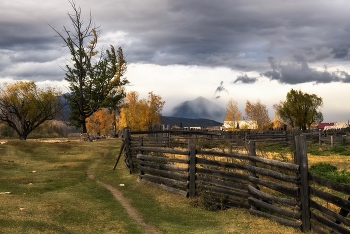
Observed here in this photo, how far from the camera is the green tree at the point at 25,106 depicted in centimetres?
7044

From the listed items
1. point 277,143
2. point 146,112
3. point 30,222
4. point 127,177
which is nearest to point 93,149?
point 127,177

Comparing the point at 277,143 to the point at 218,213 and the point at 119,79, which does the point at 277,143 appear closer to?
the point at 119,79

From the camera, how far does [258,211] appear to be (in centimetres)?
1130

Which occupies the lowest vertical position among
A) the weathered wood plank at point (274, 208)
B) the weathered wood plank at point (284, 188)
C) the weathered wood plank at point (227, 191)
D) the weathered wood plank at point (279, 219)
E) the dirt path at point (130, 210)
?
the dirt path at point (130, 210)

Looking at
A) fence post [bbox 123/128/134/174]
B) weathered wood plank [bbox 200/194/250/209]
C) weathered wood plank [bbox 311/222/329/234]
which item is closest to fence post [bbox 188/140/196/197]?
weathered wood plank [bbox 200/194/250/209]

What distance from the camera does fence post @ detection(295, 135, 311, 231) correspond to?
9.32m

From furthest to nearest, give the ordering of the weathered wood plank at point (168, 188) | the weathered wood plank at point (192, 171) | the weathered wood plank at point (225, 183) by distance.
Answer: the weathered wood plank at point (168, 188) → the weathered wood plank at point (192, 171) → the weathered wood plank at point (225, 183)

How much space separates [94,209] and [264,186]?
197 inches

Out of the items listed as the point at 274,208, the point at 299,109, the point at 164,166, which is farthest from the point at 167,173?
the point at 299,109

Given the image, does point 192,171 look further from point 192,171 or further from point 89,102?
point 89,102

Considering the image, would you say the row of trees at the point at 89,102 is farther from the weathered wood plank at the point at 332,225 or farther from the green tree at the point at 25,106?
the weathered wood plank at the point at 332,225

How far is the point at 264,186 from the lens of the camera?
12664 millimetres

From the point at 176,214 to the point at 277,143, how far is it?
112 ft

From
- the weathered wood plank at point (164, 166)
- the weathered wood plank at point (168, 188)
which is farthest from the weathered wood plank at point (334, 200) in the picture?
the weathered wood plank at point (164, 166)
